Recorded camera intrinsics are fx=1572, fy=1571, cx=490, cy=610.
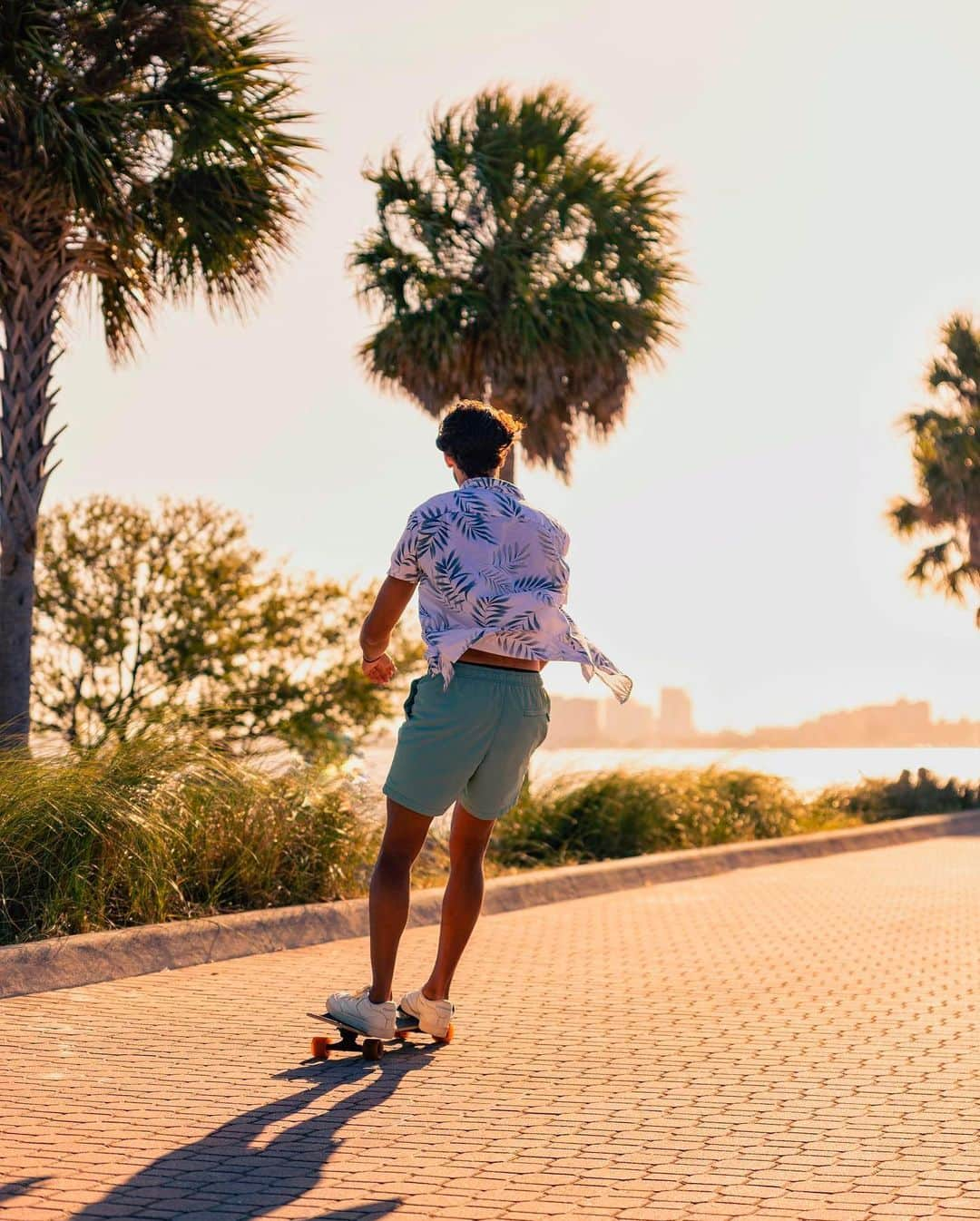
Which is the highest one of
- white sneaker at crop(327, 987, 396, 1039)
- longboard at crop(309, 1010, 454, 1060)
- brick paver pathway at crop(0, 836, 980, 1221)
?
white sneaker at crop(327, 987, 396, 1039)

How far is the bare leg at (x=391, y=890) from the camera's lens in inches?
202

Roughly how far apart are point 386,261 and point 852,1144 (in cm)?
1479

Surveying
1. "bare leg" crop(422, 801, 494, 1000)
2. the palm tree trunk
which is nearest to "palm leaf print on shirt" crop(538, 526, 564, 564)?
"bare leg" crop(422, 801, 494, 1000)

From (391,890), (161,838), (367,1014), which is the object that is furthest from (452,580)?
(161,838)

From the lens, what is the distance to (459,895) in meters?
5.29

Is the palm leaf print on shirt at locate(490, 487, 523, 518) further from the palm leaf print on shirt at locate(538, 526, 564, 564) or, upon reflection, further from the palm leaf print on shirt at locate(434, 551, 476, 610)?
the palm leaf print on shirt at locate(434, 551, 476, 610)

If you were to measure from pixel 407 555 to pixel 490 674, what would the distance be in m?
0.48

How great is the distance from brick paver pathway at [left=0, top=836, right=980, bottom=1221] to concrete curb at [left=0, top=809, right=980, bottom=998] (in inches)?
5.8

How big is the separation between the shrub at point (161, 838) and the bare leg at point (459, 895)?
231 cm

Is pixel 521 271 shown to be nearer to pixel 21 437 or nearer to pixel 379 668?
pixel 21 437

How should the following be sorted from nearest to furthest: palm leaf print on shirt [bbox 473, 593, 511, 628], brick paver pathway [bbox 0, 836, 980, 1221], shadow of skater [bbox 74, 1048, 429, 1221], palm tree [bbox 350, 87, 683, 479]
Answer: shadow of skater [bbox 74, 1048, 429, 1221] → brick paver pathway [bbox 0, 836, 980, 1221] → palm leaf print on shirt [bbox 473, 593, 511, 628] → palm tree [bbox 350, 87, 683, 479]

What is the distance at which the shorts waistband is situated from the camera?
508cm

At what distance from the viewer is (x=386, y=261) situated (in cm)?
1775

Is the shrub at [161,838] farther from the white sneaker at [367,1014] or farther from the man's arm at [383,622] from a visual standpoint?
the man's arm at [383,622]
